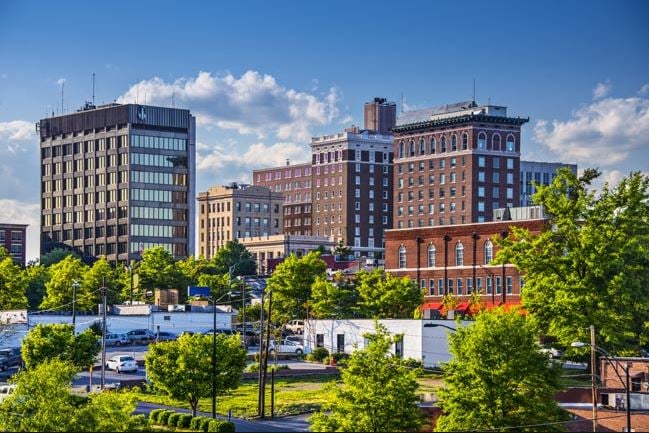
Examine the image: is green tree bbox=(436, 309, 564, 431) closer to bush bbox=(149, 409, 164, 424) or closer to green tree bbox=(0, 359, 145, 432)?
green tree bbox=(0, 359, 145, 432)

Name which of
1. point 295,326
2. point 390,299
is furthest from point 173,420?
point 295,326

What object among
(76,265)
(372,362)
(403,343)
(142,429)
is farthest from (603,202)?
(76,265)

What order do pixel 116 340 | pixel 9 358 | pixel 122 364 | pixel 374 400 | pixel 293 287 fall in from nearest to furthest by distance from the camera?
pixel 374 400 < pixel 122 364 < pixel 9 358 < pixel 116 340 < pixel 293 287

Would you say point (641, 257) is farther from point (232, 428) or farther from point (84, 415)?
point (84, 415)

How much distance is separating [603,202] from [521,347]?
101ft

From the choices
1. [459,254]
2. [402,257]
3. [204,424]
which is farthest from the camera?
[402,257]

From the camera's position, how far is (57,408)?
72312 mm

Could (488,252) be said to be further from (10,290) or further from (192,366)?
(10,290)

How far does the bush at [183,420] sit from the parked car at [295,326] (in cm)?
5510

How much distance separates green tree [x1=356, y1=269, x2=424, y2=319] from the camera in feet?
429

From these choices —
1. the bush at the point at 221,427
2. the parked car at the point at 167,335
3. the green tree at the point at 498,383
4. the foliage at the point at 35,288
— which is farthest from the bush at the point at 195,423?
the foliage at the point at 35,288

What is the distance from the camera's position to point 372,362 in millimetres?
72000

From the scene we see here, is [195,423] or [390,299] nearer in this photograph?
[195,423]

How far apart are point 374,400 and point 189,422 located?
16.1 meters
